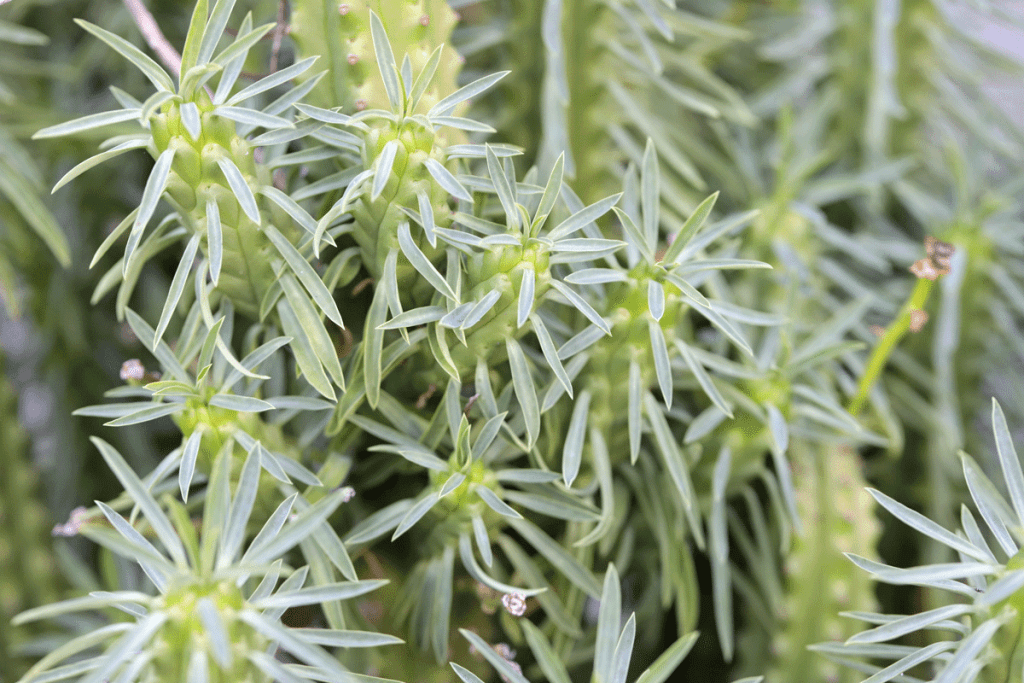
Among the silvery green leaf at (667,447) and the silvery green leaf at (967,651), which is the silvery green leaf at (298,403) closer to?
the silvery green leaf at (667,447)

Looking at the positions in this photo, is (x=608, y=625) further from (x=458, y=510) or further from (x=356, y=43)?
(x=356, y=43)

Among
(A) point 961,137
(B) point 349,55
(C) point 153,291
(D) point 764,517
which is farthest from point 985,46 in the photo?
(C) point 153,291

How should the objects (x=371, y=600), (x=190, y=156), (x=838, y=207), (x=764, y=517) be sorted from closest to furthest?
1. (x=190, y=156)
2. (x=371, y=600)
3. (x=764, y=517)
4. (x=838, y=207)

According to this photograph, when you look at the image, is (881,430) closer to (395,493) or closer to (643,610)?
(643,610)

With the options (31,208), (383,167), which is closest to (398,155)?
(383,167)

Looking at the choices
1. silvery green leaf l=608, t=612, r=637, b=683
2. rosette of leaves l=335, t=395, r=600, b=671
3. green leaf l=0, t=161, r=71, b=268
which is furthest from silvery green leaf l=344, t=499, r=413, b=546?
green leaf l=0, t=161, r=71, b=268
